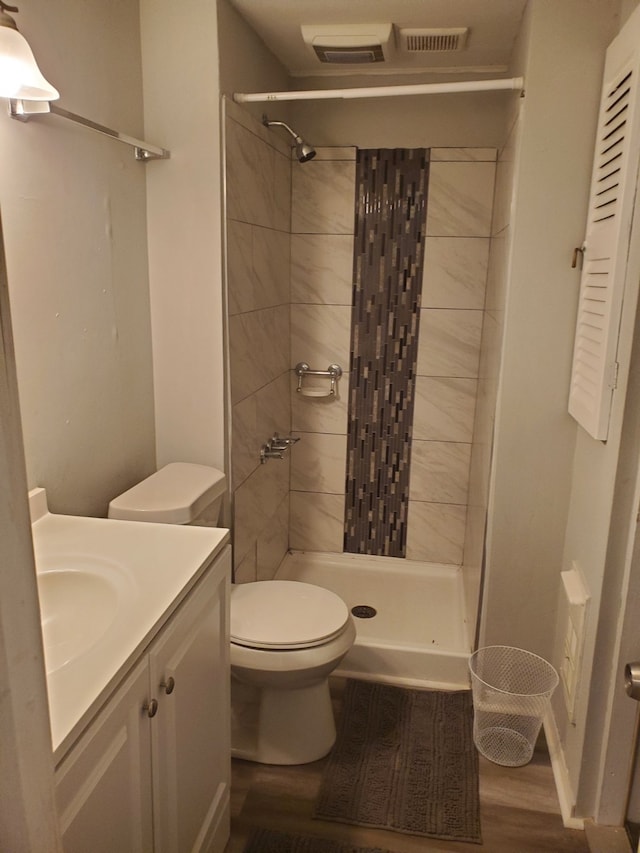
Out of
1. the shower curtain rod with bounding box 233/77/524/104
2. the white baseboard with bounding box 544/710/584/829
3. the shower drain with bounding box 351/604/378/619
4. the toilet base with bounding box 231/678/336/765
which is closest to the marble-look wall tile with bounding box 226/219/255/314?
the shower curtain rod with bounding box 233/77/524/104

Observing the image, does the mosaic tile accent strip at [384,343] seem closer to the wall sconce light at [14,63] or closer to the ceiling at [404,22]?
the ceiling at [404,22]

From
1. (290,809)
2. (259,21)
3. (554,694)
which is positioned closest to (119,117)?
(259,21)

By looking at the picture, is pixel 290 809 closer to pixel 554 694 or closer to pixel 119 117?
pixel 554 694

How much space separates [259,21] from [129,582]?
1882mm

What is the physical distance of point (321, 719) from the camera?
2.13 meters

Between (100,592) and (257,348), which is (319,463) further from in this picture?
(100,592)

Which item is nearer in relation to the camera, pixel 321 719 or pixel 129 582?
pixel 129 582

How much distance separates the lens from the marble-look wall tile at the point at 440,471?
125 inches

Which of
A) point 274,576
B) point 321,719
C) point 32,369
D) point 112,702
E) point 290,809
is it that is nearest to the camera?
point 112,702

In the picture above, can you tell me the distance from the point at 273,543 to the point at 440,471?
847 millimetres

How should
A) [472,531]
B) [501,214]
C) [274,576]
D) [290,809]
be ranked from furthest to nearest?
[274,576] < [472,531] < [501,214] < [290,809]

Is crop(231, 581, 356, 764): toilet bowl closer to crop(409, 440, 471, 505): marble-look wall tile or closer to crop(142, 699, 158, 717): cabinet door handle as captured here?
crop(142, 699, 158, 717): cabinet door handle

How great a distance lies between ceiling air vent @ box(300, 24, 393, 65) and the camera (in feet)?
7.45

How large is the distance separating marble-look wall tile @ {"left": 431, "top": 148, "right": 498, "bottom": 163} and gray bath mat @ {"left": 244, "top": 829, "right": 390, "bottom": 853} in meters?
2.54
